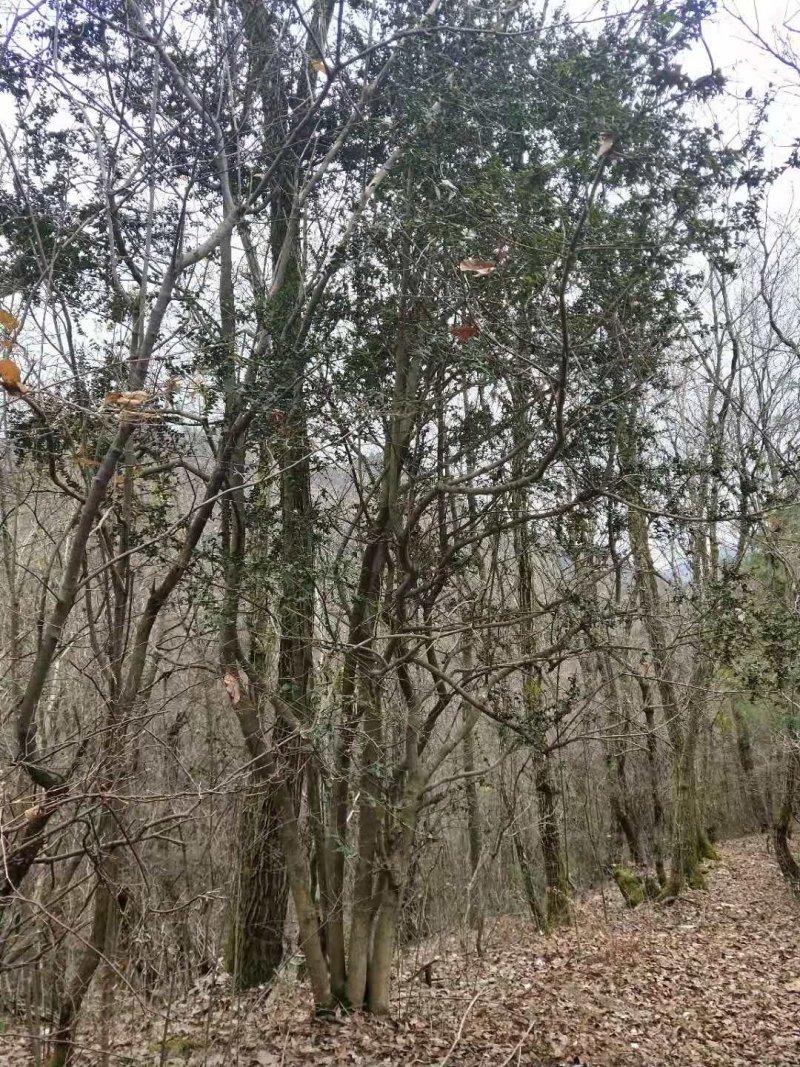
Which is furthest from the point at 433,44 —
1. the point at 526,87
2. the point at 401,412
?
the point at 401,412

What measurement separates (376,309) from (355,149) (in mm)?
1539

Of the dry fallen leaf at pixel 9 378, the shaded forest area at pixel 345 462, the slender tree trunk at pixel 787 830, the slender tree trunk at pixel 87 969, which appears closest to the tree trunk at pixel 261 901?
the shaded forest area at pixel 345 462

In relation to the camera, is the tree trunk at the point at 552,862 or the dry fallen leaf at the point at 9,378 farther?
the tree trunk at the point at 552,862

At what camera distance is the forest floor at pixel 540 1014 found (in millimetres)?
5488

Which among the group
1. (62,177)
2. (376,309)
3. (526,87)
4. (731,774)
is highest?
(526,87)

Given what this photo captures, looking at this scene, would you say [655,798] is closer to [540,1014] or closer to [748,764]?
[748,764]

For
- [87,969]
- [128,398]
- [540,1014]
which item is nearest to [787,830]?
[540,1014]

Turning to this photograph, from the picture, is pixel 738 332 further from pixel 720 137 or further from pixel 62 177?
pixel 62 177

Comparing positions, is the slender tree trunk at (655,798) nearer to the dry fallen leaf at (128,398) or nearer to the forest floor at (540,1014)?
the forest floor at (540,1014)

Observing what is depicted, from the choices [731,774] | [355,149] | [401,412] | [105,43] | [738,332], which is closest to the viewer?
[105,43]

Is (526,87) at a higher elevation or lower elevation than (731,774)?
higher

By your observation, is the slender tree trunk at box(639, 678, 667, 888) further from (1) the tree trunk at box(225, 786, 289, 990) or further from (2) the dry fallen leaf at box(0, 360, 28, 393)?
(2) the dry fallen leaf at box(0, 360, 28, 393)

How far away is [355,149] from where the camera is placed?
701cm

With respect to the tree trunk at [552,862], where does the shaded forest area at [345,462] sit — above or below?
above
